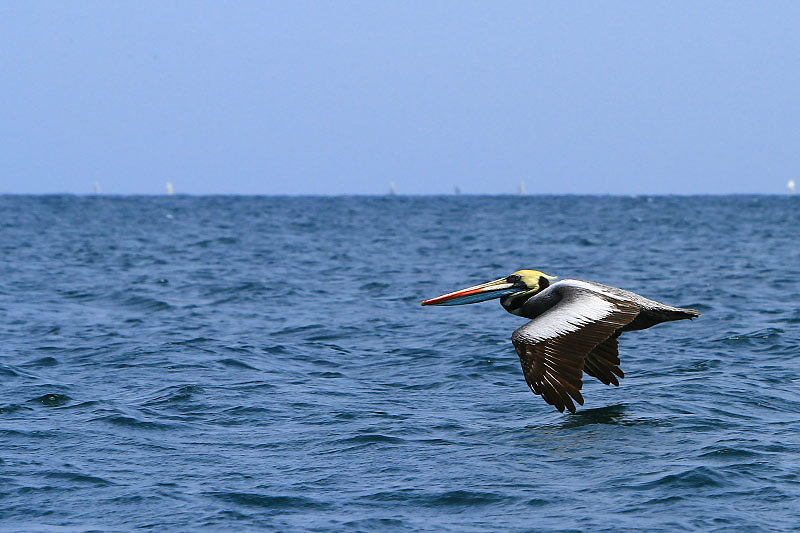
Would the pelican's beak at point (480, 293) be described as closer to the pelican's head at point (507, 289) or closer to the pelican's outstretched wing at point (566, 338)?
the pelican's head at point (507, 289)

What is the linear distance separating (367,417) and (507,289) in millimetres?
1961

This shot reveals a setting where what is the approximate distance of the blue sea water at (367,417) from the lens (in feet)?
21.5

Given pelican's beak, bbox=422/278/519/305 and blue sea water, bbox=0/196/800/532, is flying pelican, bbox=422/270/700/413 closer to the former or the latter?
pelican's beak, bbox=422/278/519/305

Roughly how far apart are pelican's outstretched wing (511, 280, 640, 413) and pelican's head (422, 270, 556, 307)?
2.21ft

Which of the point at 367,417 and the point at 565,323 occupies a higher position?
the point at 565,323

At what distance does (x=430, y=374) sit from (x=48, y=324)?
6.94 m

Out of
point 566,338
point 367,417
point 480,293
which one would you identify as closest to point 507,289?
point 480,293

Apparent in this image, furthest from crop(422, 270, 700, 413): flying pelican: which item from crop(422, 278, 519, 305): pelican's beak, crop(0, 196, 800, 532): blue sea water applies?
crop(0, 196, 800, 532): blue sea water

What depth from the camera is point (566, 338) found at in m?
8.35

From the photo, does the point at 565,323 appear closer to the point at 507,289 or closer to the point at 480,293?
the point at 507,289

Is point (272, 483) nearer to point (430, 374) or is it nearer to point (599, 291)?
point (599, 291)

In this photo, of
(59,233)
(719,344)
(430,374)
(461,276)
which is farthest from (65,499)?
(59,233)

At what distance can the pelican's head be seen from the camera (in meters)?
9.92

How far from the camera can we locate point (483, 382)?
36.1 ft
